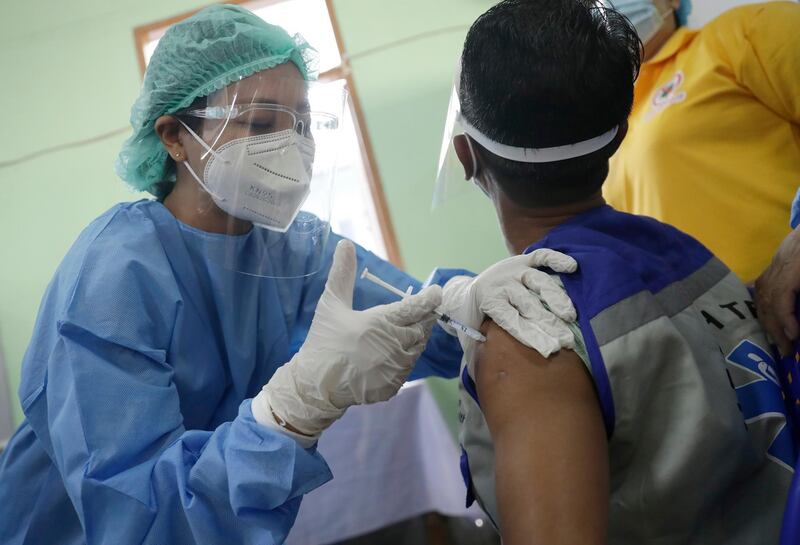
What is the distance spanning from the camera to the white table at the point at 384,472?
2.04 metres

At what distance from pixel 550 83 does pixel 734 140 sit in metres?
1.00

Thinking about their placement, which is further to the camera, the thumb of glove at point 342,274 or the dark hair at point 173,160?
the dark hair at point 173,160

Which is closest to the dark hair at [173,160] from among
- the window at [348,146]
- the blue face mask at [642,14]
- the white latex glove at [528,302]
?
the white latex glove at [528,302]

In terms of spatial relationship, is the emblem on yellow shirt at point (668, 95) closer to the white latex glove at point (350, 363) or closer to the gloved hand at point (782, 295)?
the gloved hand at point (782, 295)

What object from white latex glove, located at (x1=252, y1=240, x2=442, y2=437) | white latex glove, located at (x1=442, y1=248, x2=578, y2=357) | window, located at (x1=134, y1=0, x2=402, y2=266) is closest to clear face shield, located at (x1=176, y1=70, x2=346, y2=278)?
white latex glove, located at (x1=252, y1=240, x2=442, y2=437)

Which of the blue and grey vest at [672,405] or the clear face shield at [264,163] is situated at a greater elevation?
the clear face shield at [264,163]

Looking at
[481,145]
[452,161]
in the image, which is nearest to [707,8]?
[452,161]

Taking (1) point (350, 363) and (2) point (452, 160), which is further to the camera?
(2) point (452, 160)

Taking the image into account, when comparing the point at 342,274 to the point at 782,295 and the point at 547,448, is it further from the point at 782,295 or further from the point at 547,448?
the point at 782,295

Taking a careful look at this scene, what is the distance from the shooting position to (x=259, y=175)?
1250 mm

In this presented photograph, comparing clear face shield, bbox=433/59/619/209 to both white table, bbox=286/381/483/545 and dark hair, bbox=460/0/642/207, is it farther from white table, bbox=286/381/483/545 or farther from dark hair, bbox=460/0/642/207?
white table, bbox=286/381/483/545

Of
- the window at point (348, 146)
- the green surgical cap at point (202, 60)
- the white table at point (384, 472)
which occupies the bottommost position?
the white table at point (384, 472)

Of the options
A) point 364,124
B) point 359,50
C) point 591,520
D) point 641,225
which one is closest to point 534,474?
point 591,520

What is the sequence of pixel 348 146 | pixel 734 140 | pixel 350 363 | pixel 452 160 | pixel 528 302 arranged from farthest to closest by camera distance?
pixel 348 146 → pixel 734 140 → pixel 452 160 → pixel 350 363 → pixel 528 302
